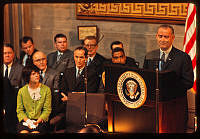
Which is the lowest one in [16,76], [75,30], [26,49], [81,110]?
[81,110]

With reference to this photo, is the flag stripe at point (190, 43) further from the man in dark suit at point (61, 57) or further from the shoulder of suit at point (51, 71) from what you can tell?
the shoulder of suit at point (51, 71)

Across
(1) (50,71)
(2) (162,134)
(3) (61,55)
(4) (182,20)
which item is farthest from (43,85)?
(4) (182,20)

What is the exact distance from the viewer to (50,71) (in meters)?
5.23

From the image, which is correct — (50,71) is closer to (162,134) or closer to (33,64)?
(33,64)

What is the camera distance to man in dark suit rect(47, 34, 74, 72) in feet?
18.1

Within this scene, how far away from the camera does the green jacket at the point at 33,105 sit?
4.82 m

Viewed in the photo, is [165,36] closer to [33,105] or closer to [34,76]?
[34,76]

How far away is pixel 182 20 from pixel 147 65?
4.69ft

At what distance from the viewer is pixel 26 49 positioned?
224 inches

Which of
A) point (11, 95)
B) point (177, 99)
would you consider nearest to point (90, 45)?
point (11, 95)

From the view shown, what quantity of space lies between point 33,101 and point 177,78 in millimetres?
1960

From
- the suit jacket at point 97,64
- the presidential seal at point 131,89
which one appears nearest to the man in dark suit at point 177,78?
the presidential seal at point 131,89

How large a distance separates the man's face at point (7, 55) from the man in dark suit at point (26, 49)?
0.34m

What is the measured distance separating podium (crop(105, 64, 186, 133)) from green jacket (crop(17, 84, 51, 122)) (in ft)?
3.02
